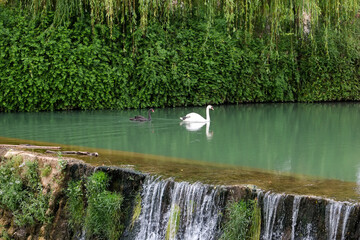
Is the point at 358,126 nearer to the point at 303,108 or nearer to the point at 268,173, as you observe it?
the point at 303,108

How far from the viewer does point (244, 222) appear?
19.7 feet

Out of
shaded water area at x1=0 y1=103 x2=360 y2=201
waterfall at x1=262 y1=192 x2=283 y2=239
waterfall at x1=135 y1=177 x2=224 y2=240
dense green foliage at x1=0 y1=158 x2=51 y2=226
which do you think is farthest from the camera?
dense green foliage at x1=0 y1=158 x2=51 y2=226

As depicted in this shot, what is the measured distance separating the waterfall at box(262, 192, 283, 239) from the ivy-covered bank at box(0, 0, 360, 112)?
10.4 metres

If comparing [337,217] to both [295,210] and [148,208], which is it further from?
[148,208]

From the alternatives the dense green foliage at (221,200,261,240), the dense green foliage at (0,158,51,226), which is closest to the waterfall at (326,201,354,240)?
the dense green foliage at (221,200,261,240)

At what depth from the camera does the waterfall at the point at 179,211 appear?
6.43m

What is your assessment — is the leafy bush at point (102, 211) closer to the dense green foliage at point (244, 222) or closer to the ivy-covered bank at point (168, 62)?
the dense green foliage at point (244, 222)

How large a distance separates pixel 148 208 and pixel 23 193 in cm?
205

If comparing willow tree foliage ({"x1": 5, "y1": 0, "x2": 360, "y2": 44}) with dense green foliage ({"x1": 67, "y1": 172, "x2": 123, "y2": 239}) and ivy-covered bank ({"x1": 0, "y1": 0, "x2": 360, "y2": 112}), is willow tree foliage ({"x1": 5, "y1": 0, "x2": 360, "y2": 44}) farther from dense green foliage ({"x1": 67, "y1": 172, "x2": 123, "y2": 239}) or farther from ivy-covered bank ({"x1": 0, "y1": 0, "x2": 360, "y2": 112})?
dense green foliage ({"x1": 67, "y1": 172, "x2": 123, "y2": 239})

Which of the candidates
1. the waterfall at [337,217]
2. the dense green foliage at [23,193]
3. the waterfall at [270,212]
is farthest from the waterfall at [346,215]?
the dense green foliage at [23,193]

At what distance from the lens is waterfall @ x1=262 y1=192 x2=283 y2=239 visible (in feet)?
19.5

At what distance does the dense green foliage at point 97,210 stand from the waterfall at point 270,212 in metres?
1.99

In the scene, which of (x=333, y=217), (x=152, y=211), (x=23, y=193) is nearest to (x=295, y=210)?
(x=333, y=217)

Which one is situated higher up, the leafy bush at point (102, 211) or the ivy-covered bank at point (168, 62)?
the ivy-covered bank at point (168, 62)
